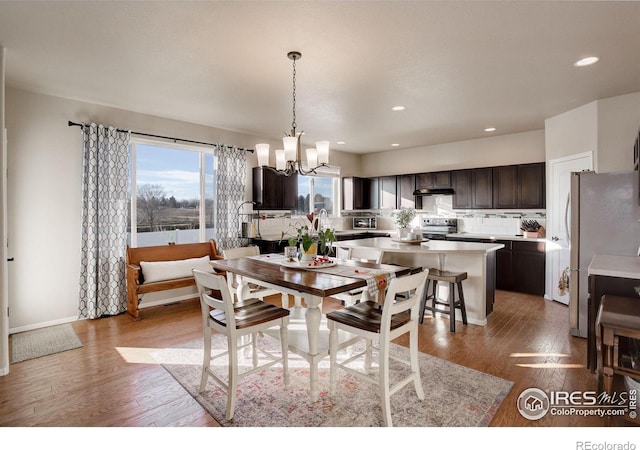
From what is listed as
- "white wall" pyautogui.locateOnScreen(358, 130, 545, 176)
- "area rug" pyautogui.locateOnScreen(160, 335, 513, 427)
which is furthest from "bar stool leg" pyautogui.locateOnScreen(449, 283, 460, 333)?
"white wall" pyautogui.locateOnScreen(358, 130, 545, 176)

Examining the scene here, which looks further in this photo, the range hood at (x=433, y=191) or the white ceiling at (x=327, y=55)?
the range hood at (x=433, y=191)

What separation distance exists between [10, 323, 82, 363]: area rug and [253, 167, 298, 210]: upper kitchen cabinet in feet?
10.1

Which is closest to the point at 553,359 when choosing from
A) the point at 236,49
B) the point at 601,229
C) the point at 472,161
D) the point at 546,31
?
the point at 601,229

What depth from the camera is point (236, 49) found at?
9.25 ft

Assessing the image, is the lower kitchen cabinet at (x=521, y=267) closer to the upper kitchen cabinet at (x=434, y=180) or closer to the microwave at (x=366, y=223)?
the upper kitchen cabinet at (x=434, y=180)

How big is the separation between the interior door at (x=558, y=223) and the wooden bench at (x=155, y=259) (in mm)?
4945

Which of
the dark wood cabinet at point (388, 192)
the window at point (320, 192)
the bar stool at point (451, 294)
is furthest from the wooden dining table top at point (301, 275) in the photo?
the dark wood cabinet at point (388, 192)

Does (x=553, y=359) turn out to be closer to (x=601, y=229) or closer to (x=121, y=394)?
(x=601, y=229)

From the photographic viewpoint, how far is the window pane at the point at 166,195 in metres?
4.75

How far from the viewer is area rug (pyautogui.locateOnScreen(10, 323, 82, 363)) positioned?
10.3 feet

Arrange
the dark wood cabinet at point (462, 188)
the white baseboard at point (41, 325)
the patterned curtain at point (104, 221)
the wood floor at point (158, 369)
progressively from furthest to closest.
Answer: the dark wood cabinet at point (462, 188)
the patterned curtain at point (104, 221)
the white baseboard at point (41, 325)
the wood floor at point (158, 369)

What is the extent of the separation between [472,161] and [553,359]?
4315 millimetres

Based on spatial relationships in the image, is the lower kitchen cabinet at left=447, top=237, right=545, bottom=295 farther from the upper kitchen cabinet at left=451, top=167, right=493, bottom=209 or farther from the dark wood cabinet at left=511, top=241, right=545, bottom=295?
the upper kitchen cabinet at left=451, top=167, right=493, bottom=209
